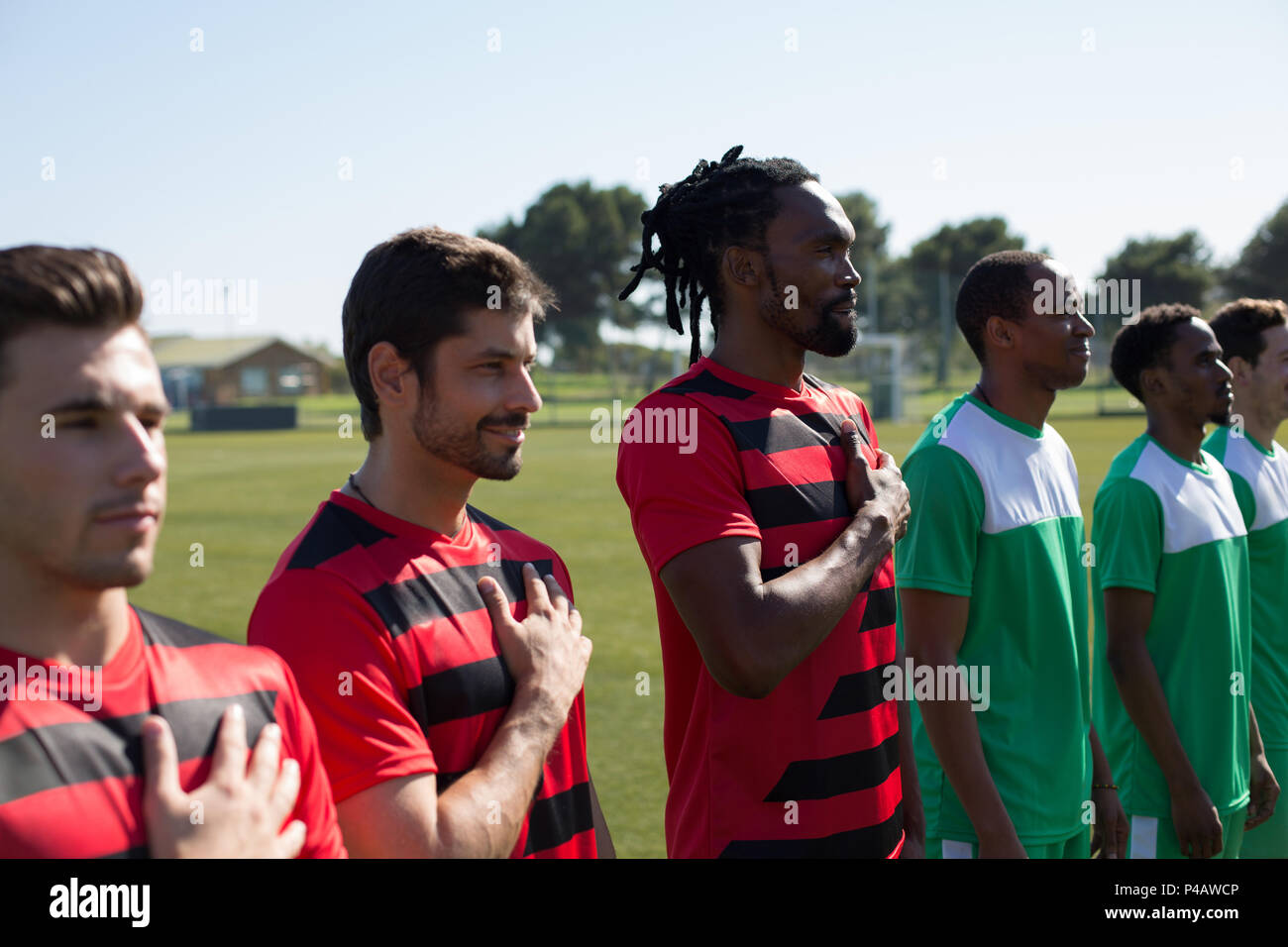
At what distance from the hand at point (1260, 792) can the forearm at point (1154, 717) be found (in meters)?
0.60

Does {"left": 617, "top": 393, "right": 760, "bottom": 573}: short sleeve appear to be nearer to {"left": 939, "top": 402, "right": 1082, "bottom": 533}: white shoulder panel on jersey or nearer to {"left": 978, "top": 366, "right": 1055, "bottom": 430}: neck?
{"left": 939, "top": 402, "right": 1082, "bottom": 533}: white shoulder panel on jersey

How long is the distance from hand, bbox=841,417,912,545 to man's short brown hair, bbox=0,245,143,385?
5.80 ft

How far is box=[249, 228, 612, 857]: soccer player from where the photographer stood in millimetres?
1948

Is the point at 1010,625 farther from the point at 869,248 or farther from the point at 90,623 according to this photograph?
the point at 869,248

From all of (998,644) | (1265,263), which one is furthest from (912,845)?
(1265,263)

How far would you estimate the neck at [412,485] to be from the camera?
2326 mm

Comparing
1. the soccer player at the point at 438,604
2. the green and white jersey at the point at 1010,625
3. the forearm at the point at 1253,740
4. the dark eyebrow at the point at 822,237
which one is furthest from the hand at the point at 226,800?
the forearm at the point at 1253,740

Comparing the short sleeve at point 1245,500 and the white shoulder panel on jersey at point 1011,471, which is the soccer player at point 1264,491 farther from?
the white shoulder panel on jersey at point 1011,471

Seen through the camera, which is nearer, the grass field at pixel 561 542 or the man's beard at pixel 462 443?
the man's beard at pixel 462 443

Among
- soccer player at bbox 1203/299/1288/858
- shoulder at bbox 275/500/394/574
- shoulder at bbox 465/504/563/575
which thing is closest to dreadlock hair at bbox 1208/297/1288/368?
soccer player at bbox 1203/299/1288/858

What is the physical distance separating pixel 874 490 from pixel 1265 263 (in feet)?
239

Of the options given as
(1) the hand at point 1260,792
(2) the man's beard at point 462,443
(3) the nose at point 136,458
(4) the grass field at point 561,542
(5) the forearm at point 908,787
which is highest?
(3) the nose at point 136,458
